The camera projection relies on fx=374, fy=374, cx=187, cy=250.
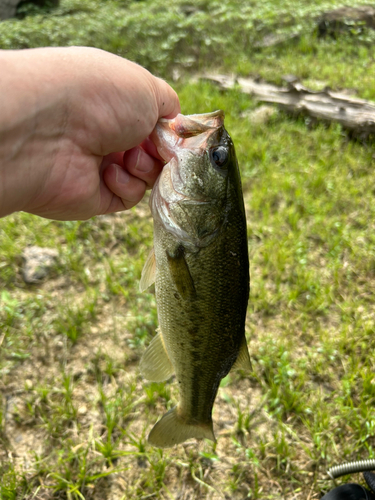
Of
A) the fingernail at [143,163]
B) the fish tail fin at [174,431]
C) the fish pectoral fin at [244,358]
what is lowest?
the fish tail fin at [174,431]

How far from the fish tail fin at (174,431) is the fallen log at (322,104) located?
465 cm

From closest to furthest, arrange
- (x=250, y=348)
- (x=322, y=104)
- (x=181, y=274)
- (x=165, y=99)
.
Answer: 1. (x=181, y=274)
2. (x=165, y=99)
3. (x=250, y=348)
4. (x=322, y=104)

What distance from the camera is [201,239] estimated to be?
158 cm

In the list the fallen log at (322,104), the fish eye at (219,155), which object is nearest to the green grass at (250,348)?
the fallen log at (322,104)

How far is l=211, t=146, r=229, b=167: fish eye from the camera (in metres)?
1.58

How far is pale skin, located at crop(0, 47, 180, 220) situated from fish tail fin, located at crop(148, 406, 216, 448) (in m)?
1.15

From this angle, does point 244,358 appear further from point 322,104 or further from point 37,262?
point 322,104

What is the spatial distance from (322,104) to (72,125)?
16.0ft

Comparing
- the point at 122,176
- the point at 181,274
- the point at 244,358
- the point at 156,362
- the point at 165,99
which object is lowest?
the point at 156,362

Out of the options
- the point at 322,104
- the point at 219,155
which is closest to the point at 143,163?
the point at 219,155

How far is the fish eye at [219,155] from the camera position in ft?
5.17

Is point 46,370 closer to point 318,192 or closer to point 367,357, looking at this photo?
point 367,357

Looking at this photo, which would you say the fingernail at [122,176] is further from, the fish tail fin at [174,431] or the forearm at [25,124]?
the fish tail fin at [174,431]

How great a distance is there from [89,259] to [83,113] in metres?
2.09
